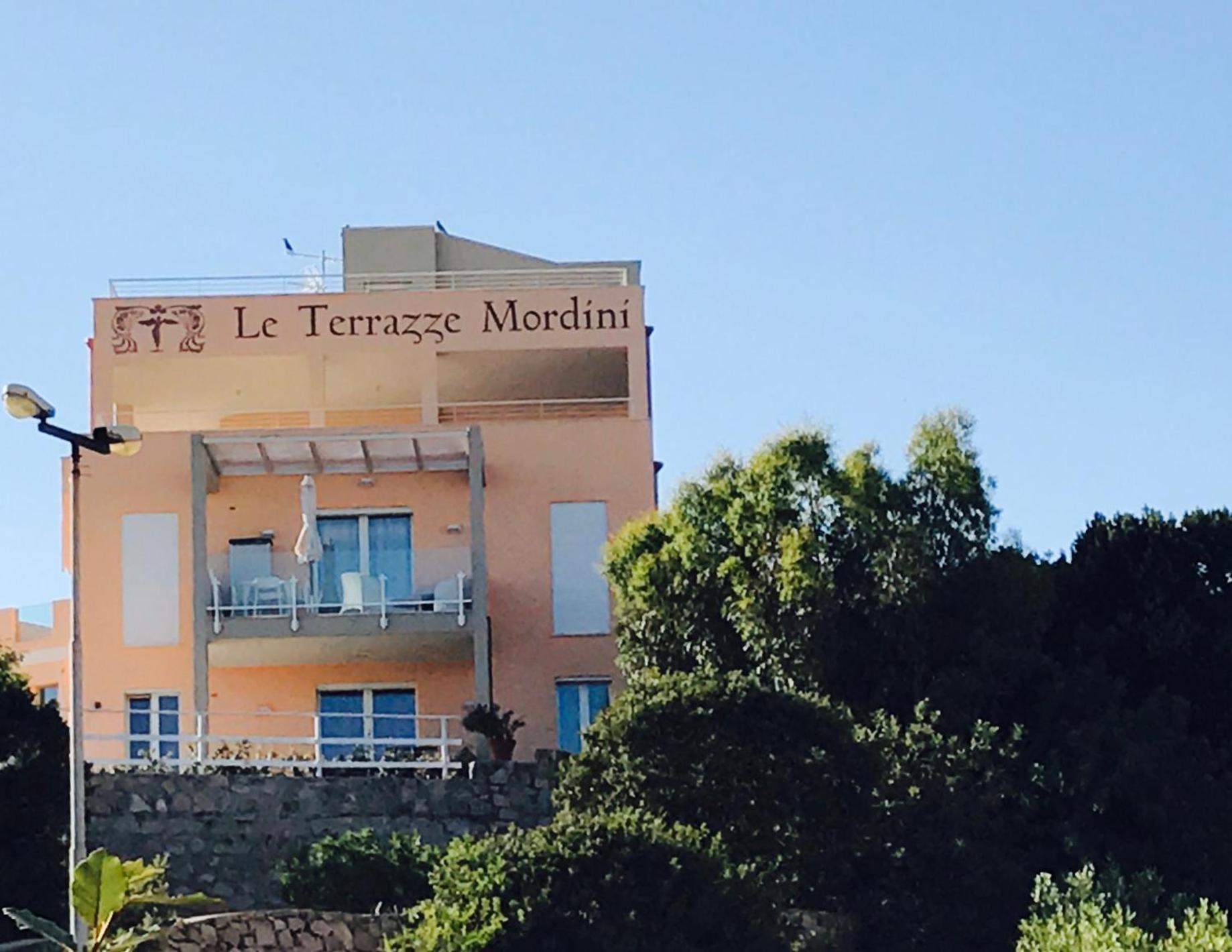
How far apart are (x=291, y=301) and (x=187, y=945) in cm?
1645

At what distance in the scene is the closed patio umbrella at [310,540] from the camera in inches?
1369

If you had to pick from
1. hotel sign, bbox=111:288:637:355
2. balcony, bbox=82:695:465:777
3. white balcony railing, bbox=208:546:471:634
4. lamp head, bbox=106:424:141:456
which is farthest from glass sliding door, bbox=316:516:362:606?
lamp head, bbox=106:424:141:456

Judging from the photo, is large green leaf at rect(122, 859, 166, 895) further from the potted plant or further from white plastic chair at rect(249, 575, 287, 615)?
white plastic chair at rect(249, 575, 287, 615)

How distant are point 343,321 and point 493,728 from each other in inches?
347

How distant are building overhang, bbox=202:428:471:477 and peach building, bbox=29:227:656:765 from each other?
44 mm

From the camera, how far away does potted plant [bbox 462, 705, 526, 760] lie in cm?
3241

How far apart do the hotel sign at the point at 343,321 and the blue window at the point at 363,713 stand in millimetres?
5781

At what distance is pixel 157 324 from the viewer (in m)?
38.2

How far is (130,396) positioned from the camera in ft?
130

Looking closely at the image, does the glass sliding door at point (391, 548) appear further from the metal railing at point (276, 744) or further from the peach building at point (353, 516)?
the metal railing at point (276, 744)

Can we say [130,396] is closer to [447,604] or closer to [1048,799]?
[447,604]

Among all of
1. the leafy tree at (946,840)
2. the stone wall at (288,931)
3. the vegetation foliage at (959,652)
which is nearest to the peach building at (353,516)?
the vegetation foliage at (959,652)

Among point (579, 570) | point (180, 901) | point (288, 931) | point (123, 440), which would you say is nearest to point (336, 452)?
point (579, 570)

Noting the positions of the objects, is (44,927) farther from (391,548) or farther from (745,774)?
(391,548)
